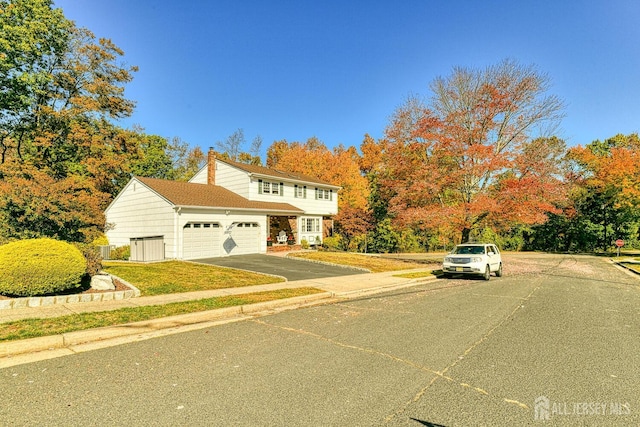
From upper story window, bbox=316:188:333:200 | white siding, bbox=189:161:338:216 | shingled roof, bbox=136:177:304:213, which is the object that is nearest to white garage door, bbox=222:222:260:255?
shingled roof, bbox=136:177:304:213

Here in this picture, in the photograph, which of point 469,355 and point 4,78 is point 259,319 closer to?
point 469,355

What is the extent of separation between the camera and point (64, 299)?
833 centimetres

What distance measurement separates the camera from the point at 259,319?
305 inches

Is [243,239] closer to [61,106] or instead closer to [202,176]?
[202,176]

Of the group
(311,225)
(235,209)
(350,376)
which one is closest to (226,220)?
(235,209)

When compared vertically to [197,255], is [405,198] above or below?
above

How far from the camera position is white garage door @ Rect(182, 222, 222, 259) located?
20.5m

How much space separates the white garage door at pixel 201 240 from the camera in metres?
20.5

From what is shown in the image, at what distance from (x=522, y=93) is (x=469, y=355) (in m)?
22.7

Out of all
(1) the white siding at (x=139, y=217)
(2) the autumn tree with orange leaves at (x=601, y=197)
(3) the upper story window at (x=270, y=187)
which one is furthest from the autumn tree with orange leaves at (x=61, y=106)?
(2) the autumn tree with orange leaves at (x=601, y=197)

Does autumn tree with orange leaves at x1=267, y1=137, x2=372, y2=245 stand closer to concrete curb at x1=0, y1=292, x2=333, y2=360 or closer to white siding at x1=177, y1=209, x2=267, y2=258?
white siding at x1=177, y1=209, x2=267, y2=258

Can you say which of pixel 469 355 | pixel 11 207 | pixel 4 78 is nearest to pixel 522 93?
pixel 469 355

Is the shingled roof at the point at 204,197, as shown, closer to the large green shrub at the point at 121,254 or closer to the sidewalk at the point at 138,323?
the large green shrub at the point at 121,254

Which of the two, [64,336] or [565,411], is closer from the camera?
[565,411]
